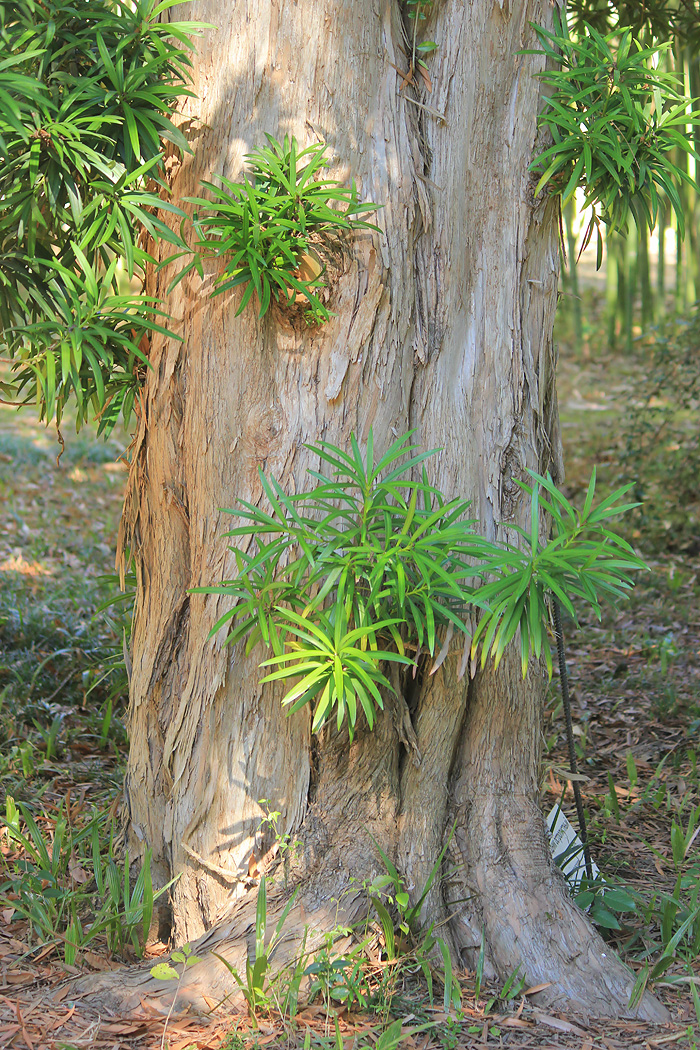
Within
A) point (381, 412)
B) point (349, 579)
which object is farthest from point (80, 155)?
point (349, 579)

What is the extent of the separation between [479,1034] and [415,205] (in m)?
1.71

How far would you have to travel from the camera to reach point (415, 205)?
1.86 m

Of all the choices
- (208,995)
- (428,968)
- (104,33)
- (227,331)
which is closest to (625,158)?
(227,331)

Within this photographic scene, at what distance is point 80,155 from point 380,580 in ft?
3.24

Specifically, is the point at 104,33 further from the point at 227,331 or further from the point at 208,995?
the point at 208,995

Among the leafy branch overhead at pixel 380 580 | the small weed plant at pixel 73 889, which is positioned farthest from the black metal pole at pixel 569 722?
the small weed plant at pixel 73 889

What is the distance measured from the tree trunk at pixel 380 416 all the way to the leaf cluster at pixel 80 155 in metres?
0.17

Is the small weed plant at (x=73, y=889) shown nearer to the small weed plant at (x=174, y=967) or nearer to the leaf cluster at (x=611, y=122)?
the small weed plant at (x=174, y=967)

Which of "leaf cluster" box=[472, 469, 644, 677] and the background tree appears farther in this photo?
the background tree

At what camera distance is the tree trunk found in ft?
5.89

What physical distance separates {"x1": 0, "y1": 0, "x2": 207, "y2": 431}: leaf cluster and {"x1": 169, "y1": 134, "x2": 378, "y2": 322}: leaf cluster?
0.13 meters

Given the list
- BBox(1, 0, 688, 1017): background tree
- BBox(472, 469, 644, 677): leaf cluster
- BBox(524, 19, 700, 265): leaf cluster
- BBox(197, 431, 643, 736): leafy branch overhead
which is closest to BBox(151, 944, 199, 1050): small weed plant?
BBox(1, 0, 688, 1017): background tree

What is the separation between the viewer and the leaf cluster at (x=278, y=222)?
64.1 inches

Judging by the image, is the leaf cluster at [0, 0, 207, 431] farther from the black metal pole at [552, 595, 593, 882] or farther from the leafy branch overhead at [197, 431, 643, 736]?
the black metal pole at [552, 595, 593, 882]
